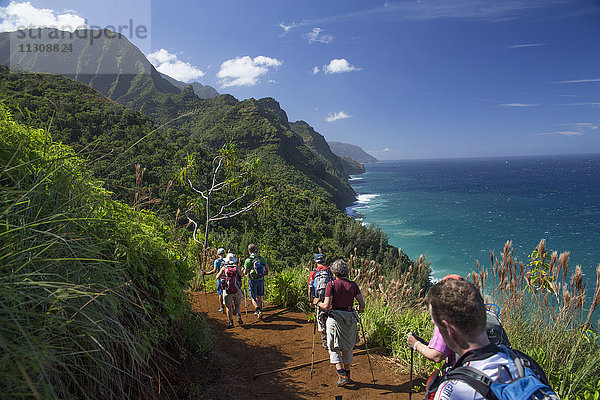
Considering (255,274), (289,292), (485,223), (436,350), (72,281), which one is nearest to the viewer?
(72,281)

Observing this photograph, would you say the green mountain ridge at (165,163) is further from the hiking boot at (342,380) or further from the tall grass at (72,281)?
the hiking boot at (342,380)

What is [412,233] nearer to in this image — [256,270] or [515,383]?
[256,270]

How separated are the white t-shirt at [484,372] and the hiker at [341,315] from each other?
2402mm

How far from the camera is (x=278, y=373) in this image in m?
4.38

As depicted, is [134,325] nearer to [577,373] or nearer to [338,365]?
[338,365]

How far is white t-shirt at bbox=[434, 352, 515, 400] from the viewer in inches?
61.5

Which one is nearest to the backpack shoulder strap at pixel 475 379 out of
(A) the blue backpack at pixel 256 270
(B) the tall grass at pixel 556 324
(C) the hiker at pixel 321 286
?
(B) the tall grass at pixel 556 324

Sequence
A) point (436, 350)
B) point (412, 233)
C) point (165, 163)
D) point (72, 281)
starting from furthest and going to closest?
point (412, 233) < point (165, 163) < point (436, 350) < point (72, 281)

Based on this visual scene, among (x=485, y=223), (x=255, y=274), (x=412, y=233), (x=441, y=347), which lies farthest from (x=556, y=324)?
(x=485, y=223)

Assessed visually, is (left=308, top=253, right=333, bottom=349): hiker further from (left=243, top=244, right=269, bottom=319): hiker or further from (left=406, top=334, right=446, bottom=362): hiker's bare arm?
(left=406, top=334, right=446, bottom=362): hiker's bare arm

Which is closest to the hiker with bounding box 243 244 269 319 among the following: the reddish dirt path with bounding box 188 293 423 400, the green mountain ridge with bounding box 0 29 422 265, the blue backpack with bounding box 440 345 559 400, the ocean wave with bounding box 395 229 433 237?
the reddish dirt path with bounding box 188 293 423 400

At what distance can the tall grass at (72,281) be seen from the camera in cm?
144

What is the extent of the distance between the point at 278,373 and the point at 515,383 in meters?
3.54

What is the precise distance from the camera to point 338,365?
13.6 feet
